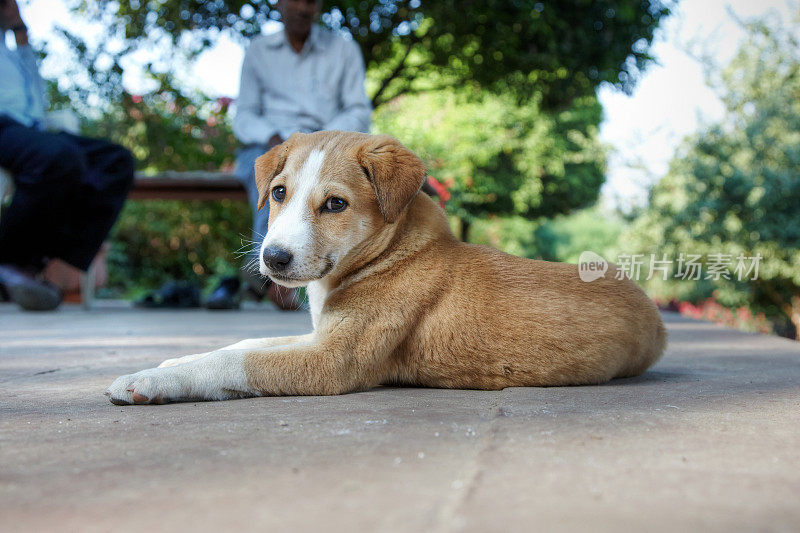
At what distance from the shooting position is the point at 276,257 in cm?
262

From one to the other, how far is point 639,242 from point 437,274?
11757 millimetres

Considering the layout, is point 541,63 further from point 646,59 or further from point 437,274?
point 437,274

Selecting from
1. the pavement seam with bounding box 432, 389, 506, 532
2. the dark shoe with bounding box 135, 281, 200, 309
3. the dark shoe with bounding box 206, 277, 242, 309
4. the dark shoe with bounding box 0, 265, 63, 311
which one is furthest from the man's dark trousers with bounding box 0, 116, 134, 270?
the pavement seam with bounding box 432, 389, 506, 532

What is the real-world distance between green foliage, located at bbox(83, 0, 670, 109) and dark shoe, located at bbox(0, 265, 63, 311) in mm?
4119

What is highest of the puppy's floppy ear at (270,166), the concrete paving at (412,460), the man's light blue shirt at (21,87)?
the man's light blue shirt at (21,87)

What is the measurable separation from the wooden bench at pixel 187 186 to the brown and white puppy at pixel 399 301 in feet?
19.8

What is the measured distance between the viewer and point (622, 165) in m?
13.9

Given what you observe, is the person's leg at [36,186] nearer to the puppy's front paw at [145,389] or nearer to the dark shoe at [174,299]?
the dark shoe at [174,299]

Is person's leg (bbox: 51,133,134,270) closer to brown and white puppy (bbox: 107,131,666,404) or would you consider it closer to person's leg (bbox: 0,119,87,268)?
person's leg (bbox: 0,119,87,268)

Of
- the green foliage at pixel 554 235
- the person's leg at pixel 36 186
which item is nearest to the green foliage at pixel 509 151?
the green foliage at pixel 554 235

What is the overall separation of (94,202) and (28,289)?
1.09 meters

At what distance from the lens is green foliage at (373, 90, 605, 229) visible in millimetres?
21125

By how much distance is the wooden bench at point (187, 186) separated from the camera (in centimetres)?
884

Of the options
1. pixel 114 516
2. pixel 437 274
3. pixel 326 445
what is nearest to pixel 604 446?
pixel 326 445
